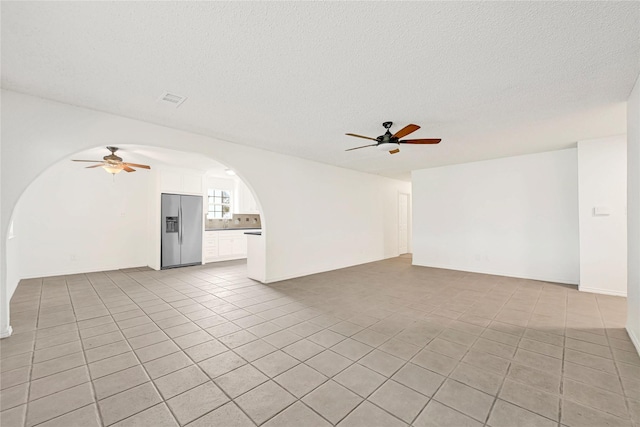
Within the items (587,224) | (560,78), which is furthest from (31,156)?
(587,224)

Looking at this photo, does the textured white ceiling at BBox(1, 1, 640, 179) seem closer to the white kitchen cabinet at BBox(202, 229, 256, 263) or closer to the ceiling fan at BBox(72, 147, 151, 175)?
the ceiling fan at BBox(72, 147, 151, 175)

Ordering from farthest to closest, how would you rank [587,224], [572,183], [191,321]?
[572,183], [587,224], [191,321]

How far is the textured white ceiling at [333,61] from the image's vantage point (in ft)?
5.43

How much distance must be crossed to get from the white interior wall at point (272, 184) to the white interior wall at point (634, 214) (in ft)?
15.1

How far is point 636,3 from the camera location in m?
1.57

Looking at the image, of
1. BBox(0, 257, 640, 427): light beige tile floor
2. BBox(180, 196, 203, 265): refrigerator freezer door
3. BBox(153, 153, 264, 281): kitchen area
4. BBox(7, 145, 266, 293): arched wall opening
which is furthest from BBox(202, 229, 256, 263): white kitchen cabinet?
BBox(0, 257, 640, 427): light beige tile floor

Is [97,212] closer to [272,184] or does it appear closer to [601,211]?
[272,184]

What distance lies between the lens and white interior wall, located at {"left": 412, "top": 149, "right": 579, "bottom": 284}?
16.4 feet

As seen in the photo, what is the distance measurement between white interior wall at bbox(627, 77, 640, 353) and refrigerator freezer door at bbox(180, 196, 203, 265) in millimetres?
7656

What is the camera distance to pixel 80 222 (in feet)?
19.4

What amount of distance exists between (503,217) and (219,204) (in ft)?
25.0

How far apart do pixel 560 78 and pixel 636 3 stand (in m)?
0.92

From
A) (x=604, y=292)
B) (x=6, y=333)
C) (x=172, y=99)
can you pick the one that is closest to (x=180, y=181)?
(x=172, y=99)

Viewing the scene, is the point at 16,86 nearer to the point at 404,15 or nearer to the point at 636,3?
the point at 404,15
